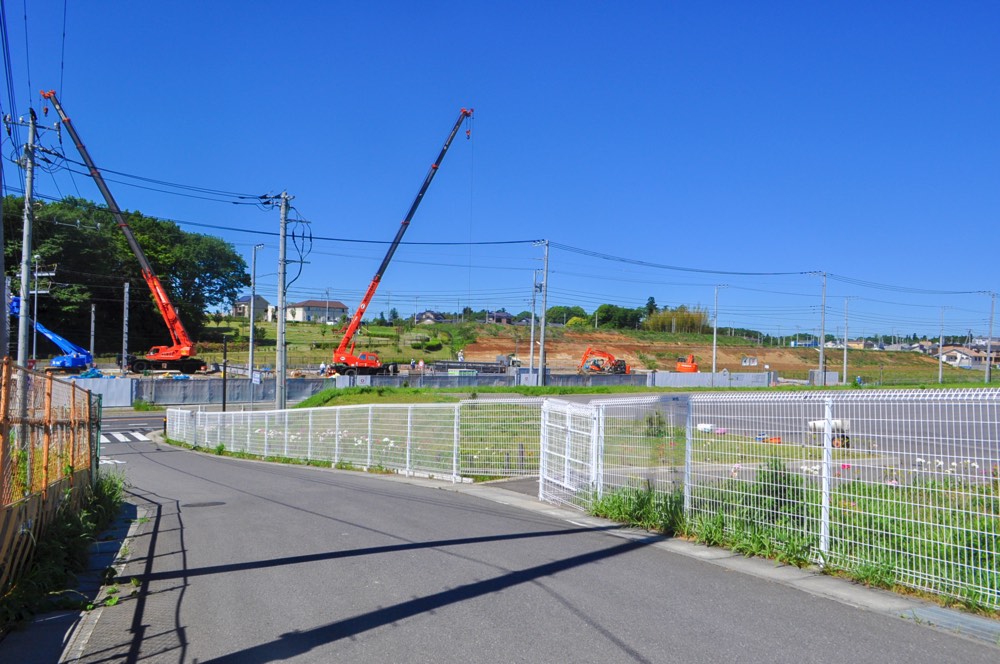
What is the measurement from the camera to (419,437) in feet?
52.5

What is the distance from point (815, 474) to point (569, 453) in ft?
14.5

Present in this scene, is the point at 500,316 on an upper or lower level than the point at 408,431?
upper

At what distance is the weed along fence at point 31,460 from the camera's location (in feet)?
18.9

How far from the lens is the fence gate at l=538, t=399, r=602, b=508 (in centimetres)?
1012

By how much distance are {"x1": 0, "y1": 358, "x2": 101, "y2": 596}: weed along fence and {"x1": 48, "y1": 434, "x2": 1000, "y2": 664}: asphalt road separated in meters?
0.91

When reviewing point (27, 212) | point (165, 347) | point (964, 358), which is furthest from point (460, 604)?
point (964, 358)

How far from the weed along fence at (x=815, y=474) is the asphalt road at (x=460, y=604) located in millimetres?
567

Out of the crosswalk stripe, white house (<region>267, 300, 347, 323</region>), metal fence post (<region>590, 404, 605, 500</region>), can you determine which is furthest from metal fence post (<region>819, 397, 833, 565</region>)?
white house (<region>267, 300, 347, 323</region>)

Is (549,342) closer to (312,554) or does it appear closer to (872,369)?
(872,369)

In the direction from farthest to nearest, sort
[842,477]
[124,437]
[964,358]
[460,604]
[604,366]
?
[964,358], [604,366], [124,437], [842,477], [460,604]

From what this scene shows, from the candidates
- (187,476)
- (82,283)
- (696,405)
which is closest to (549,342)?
(82,283)

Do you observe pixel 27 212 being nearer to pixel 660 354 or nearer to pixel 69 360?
pixel 69 360

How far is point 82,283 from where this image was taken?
75.9 meters

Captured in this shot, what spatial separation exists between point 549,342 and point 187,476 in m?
80.0
